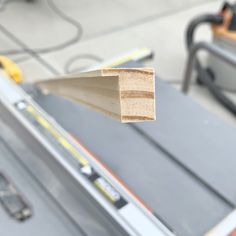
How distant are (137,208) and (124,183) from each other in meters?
0.15

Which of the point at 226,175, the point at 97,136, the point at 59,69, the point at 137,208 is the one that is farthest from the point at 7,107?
the point at 59,69

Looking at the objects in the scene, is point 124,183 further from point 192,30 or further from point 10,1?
point 10,1

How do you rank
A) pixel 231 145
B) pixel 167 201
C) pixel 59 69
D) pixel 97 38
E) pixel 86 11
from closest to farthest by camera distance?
pixel 167 201 < pixel 231 145 < pixel 59 69 < pixel 97 38 < pixel 86 11

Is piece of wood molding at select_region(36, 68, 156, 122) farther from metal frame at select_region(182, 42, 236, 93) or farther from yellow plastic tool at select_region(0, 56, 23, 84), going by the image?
metal frame at select_region(182, 42, 236, 93)

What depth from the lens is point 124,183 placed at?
0.82 metres

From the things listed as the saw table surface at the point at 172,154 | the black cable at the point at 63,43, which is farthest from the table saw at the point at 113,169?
the black cable at the point at 63,43

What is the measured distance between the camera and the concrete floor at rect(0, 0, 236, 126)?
201 cm

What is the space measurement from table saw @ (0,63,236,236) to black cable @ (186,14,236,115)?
0.78 m

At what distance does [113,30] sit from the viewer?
7.73 ft

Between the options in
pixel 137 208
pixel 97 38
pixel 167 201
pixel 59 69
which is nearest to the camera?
pixel 137 208

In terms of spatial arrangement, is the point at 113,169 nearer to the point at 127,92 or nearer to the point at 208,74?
the point at 127,92

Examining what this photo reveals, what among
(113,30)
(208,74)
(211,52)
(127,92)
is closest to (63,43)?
(113,30)

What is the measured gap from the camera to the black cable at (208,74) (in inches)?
67.9

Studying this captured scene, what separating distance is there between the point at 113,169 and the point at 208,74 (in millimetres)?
1145
